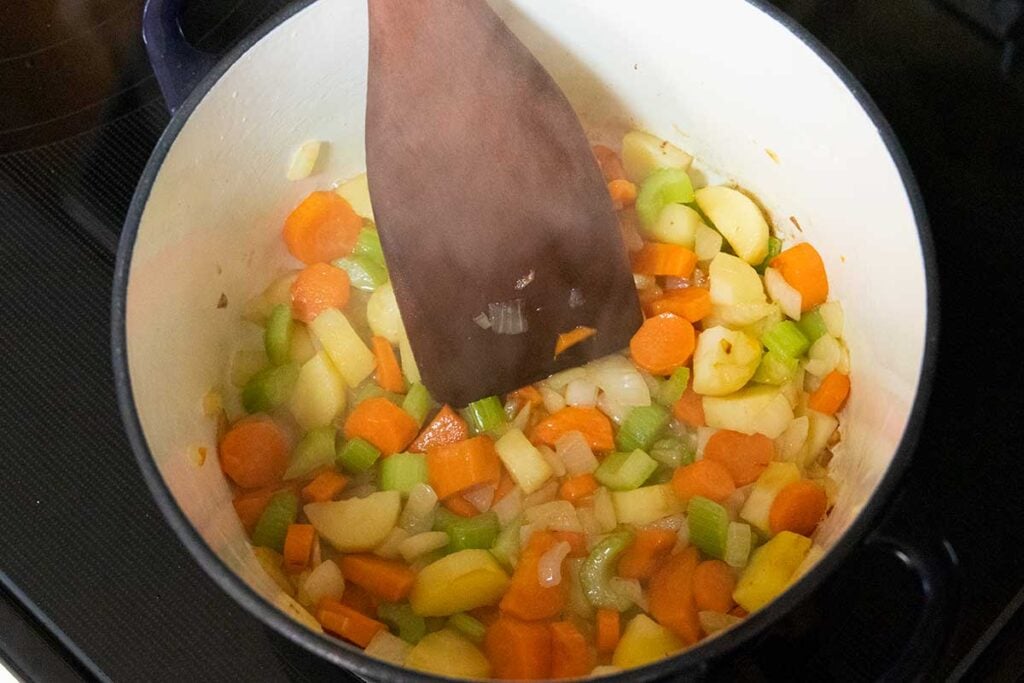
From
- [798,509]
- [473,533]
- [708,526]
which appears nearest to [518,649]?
[473,533]

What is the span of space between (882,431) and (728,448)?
26 cm

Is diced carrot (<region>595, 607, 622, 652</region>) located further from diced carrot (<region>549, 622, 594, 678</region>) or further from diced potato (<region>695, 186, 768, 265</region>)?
diced potato (<region>695, 186, 768, 265</region>)

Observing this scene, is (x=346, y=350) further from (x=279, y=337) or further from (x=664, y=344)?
(x=664, y=344)

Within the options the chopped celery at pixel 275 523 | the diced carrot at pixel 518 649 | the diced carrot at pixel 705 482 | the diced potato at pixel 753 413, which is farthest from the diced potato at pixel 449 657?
the diced potato at pixel 753 413

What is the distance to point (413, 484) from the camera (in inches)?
53.7

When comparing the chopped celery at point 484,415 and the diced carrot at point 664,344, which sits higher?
the diced carrot at point 664,344

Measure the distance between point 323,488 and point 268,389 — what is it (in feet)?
Result: 0.55

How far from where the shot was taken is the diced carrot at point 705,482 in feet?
4.34

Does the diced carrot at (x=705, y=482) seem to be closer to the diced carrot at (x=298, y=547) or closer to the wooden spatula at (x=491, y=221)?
the wooden spatula at (x=491, y=221)

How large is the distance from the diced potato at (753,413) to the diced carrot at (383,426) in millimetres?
421

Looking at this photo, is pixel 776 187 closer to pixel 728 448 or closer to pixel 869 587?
pixel 728 448

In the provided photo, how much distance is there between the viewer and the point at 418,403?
1433 mm

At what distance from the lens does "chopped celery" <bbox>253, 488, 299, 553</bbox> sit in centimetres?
128

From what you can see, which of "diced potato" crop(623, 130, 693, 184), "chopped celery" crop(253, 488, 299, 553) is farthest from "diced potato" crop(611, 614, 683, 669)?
"diced potato" crop(623, 130, 693, 184)
